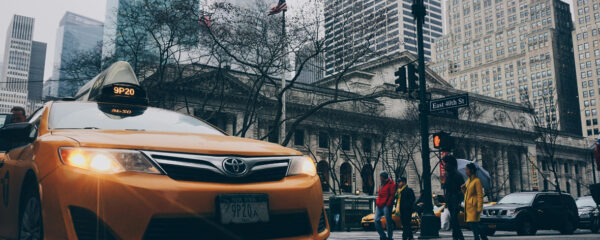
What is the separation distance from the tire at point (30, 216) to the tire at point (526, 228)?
14.1 meters

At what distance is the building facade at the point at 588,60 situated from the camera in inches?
4070

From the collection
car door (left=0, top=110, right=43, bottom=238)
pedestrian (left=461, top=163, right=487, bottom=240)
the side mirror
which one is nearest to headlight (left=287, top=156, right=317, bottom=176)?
car door (left=0, top=110, right=43, bottom=238)

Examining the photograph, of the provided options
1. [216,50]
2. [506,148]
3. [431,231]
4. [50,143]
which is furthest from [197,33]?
[506,148]

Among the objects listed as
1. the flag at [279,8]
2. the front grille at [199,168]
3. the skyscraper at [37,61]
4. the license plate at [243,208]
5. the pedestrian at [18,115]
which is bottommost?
the license plate at [243,208]

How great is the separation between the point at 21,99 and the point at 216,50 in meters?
158

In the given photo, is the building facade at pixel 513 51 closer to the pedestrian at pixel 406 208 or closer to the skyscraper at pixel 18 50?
the pedestrian at pixel 406 208

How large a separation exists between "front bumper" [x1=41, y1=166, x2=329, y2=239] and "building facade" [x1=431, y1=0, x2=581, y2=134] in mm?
103788

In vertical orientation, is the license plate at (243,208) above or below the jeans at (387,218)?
above

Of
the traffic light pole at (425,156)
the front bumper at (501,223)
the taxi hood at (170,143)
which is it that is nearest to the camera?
the taxi hood at (170,143)

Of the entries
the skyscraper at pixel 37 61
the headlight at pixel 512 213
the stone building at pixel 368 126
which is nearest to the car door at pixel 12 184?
the headlight at pixel 512 213

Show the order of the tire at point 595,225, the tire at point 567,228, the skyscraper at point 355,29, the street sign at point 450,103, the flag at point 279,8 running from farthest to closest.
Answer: the flag at point 279,8
the skyscraper at point 355,29
the tire at point 595,225
the tire at point 567,228
the street sign at point 450,103

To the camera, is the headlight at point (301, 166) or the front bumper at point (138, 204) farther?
the headlight at point (301, 166)

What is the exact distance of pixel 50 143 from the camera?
3.58 metres

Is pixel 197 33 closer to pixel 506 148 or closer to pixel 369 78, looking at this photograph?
pixel 369 78
